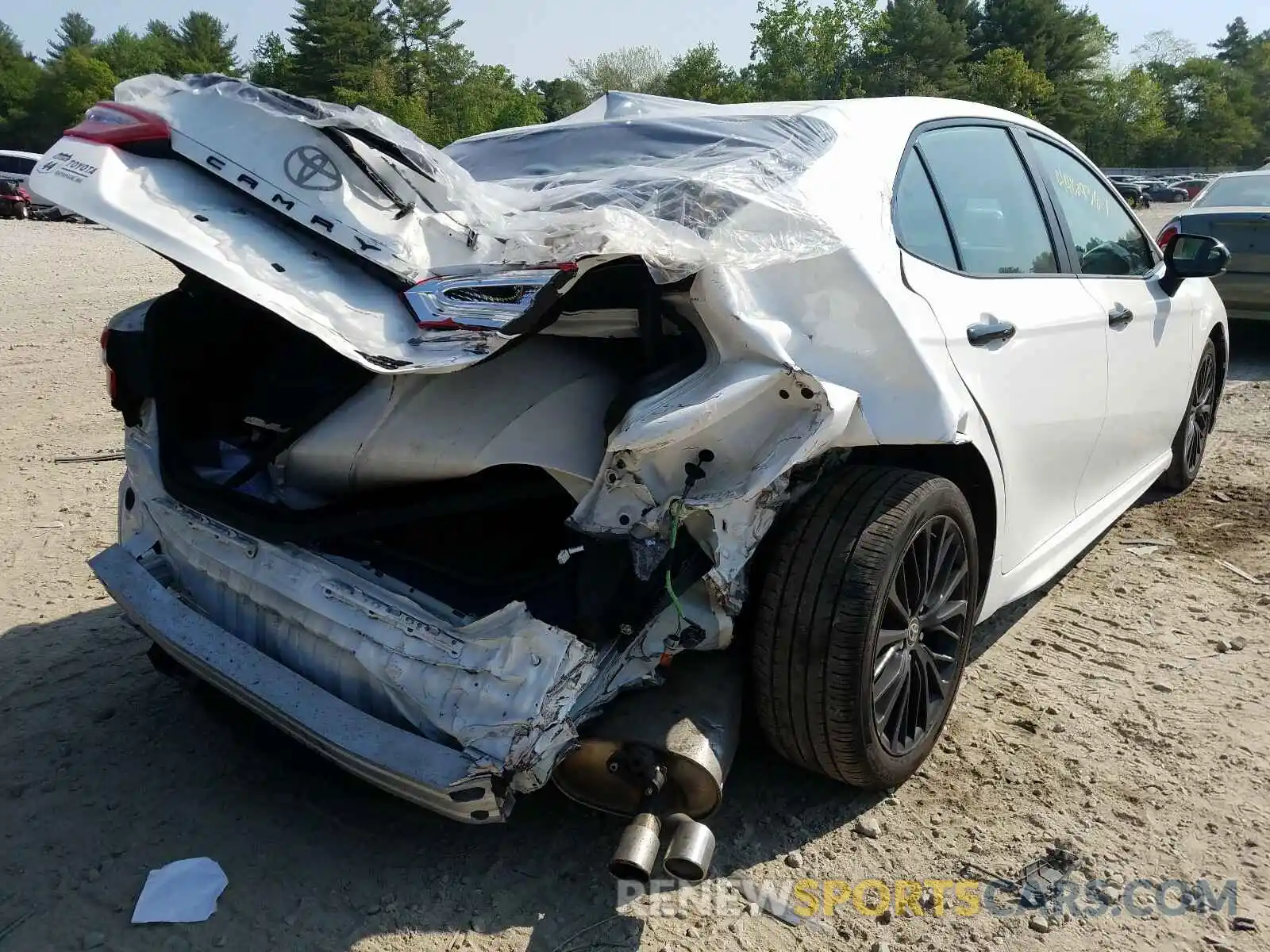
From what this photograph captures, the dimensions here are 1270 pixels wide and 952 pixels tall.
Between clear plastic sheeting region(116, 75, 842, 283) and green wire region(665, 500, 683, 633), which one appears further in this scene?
clear plastic sheeting region(116, 75, 842, 283)

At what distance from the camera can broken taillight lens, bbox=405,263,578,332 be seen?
6.64 feet

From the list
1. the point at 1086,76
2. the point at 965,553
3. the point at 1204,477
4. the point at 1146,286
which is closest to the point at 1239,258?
the point at 1204,477

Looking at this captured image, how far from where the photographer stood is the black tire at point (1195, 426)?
4773 millimetres

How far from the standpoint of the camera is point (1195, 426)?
4988mm

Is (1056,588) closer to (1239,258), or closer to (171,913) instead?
(171,913)

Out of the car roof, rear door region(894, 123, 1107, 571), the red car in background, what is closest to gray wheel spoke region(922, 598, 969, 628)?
rear door region(894, 123, 1107, 571)

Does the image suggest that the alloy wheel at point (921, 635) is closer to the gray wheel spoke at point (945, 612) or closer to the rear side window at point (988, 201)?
the gray wheel spoke at point (945, 612)

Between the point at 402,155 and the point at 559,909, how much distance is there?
6.01 feet

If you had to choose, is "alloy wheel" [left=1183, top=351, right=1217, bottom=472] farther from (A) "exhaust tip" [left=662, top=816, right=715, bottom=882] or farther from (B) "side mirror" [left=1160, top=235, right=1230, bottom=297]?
(A) "exhaust tip" [left=662, top=816, right=715, bottom=882]

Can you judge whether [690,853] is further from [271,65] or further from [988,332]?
[271,65]

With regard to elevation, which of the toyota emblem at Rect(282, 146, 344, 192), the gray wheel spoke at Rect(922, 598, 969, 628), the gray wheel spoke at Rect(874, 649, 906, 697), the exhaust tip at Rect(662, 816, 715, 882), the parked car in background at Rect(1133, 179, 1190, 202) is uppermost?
the toyota emblem at Rect(282, 146, 344, 192)

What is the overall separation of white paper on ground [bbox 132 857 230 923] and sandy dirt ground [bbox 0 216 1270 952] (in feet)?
0.10

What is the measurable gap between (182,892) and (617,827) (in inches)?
39.7

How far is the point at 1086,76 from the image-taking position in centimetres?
7181
